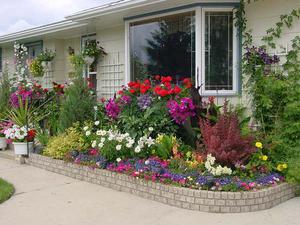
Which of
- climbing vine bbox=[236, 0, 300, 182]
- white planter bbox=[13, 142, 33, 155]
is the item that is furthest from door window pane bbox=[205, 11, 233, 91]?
white planter bbox=[13, 142, 33, 155]

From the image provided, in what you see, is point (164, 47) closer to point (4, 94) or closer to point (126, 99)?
point (126, 99)

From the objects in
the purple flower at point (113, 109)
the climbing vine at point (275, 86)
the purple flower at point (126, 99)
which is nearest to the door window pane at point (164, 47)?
the climbing vine at point (275, 86)

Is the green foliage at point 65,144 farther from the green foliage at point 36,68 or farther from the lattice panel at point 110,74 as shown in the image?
the green foliage at point 36,68

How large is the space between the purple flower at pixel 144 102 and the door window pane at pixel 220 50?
51.2 inches

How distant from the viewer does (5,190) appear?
5898 millimetres

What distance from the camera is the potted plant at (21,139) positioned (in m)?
8.09

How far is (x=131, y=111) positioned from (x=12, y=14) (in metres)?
12.4

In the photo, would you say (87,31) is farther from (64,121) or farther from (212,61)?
(212,61)

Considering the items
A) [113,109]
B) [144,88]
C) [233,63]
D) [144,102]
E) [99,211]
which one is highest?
[233,63]

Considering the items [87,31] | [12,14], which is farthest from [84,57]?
[12,14]

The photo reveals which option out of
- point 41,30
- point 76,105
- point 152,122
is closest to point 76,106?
point 76,105

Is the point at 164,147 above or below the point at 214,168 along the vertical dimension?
above

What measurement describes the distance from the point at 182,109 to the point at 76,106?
2.60 m

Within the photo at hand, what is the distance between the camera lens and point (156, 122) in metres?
6.59
